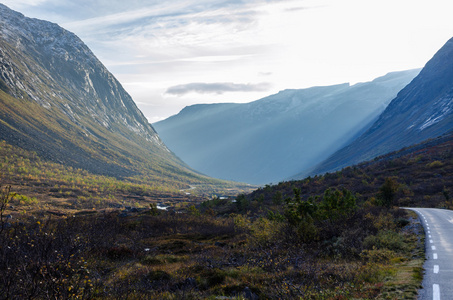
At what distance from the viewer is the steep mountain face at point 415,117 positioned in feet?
431

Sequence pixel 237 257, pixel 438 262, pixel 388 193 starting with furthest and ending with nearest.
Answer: pixel 388 193, pixel 237 257, pixel 438 262

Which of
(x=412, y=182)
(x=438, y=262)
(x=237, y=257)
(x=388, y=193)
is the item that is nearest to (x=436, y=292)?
(x=438, y=262)

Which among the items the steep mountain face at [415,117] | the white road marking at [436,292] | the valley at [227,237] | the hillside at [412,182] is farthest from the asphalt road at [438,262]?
the steep mountain face at [415,117]

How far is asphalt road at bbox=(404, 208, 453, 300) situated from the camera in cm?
866

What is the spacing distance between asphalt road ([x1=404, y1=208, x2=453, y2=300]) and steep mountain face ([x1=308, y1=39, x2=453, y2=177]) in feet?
390

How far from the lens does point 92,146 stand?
18838 cm

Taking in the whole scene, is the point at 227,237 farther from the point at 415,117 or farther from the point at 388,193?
the point at 415,117

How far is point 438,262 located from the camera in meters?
12.0

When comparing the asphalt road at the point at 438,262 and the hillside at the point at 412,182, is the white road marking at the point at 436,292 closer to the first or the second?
the asphalt road at the point at 438,262

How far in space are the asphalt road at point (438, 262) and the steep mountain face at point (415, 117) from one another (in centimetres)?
11883

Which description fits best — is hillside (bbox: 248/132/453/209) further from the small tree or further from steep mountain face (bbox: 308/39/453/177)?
steep mountain face (bbox: 308/39/453/177)

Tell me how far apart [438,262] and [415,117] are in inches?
6621

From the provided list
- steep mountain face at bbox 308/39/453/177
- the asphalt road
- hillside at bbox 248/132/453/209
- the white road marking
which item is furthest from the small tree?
steep mountain face at bbox 308/39/453/177

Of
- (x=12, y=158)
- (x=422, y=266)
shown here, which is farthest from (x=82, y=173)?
(x=422, y=266)
